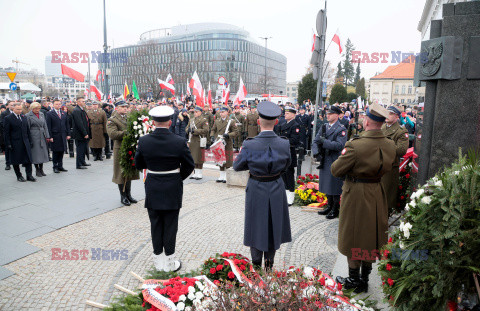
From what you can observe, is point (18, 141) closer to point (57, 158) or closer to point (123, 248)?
point (57, 158)

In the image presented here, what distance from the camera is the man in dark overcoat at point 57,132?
11242mm

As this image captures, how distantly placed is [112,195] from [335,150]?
564 centimetres

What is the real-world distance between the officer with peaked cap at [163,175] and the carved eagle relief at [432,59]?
3077mm

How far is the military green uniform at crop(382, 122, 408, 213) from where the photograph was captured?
18.7ft

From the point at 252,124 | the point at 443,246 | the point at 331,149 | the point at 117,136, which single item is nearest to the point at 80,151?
the point at 117,136

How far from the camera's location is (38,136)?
412 inches

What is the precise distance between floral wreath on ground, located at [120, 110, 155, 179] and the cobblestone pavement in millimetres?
1045

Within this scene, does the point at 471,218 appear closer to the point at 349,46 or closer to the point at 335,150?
the point at 335,150

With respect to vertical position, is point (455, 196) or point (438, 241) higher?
point (455, 196)

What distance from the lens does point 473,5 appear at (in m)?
3.63

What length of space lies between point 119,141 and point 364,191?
561 centimetres

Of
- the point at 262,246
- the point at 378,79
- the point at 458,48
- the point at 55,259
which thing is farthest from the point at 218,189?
the point at 378,79

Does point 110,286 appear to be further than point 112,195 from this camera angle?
No

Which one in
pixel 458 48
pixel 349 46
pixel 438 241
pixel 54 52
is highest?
pixel 349 46
